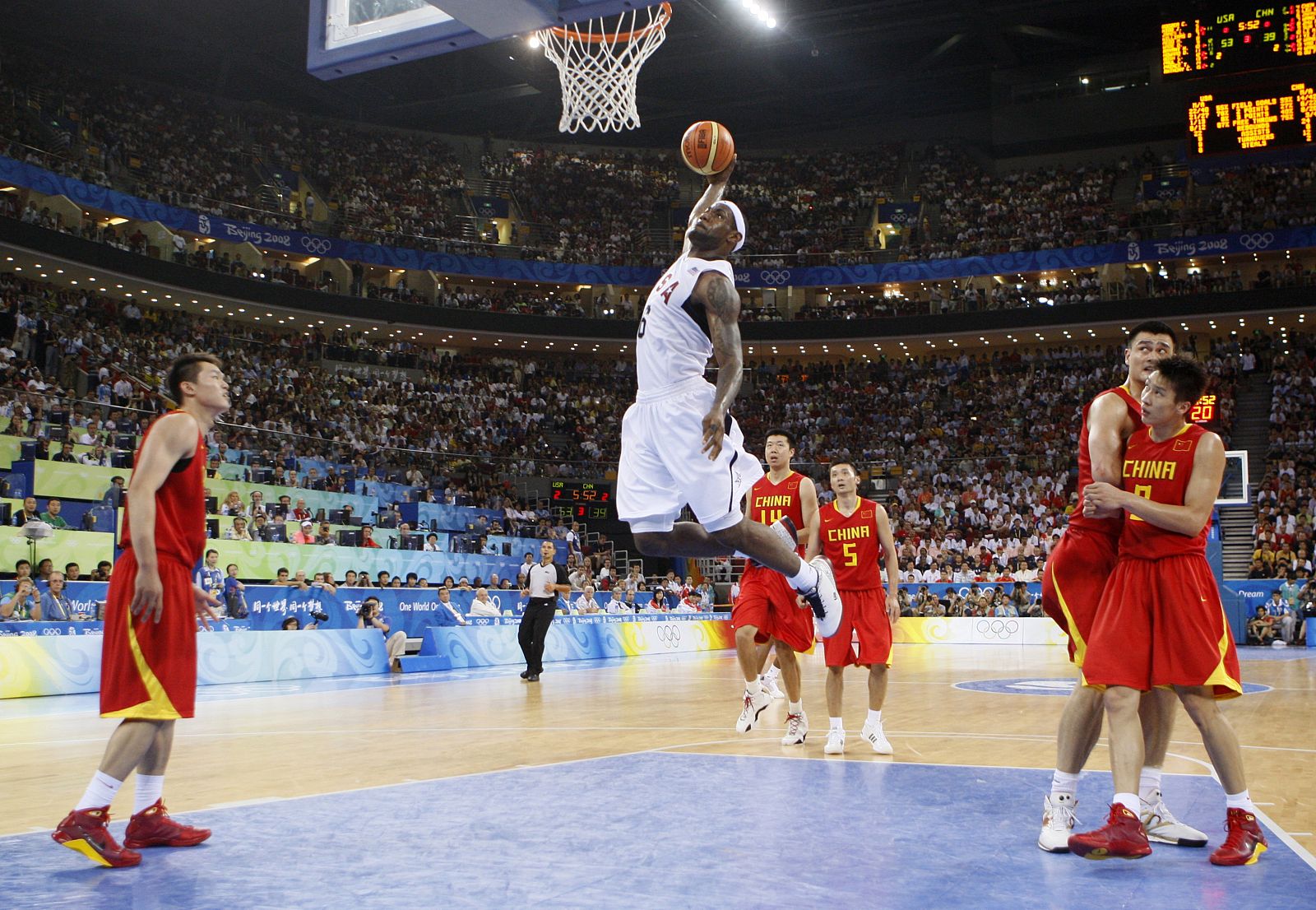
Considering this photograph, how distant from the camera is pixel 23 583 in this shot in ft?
46.8

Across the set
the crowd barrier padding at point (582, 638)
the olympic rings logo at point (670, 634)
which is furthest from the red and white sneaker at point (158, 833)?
the olympic rings logo at point (670, 634)

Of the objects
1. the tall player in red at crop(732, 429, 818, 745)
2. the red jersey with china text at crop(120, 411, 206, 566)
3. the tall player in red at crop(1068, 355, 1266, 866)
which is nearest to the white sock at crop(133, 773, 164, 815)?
the red jersey with china text at crop(120, 411, 206, 566)

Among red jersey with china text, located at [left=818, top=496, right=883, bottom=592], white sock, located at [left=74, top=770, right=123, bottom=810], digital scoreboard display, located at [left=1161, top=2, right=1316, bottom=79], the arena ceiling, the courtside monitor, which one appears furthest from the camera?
the arena ceiling

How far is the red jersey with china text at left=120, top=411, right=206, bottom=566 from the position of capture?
4.68m

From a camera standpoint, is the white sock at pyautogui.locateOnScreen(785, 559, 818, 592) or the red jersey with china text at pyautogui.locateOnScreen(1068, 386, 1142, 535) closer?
the red jersey with china text at pyautogui.locateOnScreen(1068, 386, 1142, 535)

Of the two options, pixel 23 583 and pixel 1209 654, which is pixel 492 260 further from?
pixel 1209 654

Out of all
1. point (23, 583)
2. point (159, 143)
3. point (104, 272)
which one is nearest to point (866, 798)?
point (23, 583)

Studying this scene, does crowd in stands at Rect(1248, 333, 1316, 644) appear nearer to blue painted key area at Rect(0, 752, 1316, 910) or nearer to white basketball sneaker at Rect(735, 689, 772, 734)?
white basketball sneaker at Rect(735, 689, 772, 734)

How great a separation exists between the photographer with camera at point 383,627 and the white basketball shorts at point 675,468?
40.4 ft

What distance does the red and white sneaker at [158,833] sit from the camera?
4.56 metres

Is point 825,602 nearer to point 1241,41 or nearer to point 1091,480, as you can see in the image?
point 1091,480

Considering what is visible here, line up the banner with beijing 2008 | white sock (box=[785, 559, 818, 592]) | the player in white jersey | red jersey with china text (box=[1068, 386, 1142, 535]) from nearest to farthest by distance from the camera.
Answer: red jersey with china text (box=[1068, 386, 1142, 535]) → the player in white jersey → white sock (box=[785, 559, 818, 592]) → the banner with beijing 2008

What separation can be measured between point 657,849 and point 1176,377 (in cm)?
283

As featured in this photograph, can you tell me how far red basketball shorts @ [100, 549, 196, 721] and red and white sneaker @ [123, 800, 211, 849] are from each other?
41cm
